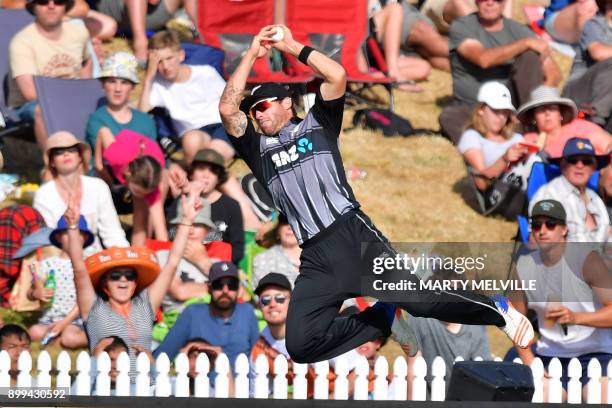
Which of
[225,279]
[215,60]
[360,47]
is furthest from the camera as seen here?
[360,47]

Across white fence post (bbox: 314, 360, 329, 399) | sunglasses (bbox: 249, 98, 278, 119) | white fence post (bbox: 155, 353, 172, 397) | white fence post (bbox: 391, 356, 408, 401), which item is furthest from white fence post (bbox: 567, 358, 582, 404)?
sunglasses (bbox: 249, 98, 278, 119)

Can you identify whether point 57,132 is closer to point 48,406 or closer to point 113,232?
point 113,232

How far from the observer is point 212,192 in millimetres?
10445

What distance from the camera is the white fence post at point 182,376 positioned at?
8898 millimetres

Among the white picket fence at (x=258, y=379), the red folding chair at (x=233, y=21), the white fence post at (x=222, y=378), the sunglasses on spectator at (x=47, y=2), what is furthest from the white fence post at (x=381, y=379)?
the sunglasses on spectator at (x=47, y=2)

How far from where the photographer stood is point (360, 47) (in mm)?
12375

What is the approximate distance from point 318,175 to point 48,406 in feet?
6.23

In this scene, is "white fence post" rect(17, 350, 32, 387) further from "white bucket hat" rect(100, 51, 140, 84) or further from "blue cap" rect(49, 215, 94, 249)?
"white bucket hat" rect(100, 51, 140, 84)

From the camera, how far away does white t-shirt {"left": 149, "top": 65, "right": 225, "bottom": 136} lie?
438 inches

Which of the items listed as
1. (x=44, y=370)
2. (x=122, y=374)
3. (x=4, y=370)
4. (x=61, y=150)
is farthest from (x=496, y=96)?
(x=4, y=370)

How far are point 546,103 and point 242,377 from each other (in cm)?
375

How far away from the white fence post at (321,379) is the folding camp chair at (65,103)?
301 centimetres

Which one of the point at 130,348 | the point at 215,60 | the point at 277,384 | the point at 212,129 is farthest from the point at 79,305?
the point at 215,60

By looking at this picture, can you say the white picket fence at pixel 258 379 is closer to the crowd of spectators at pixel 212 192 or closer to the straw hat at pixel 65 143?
the crowd of spectators at pixel 212 192
